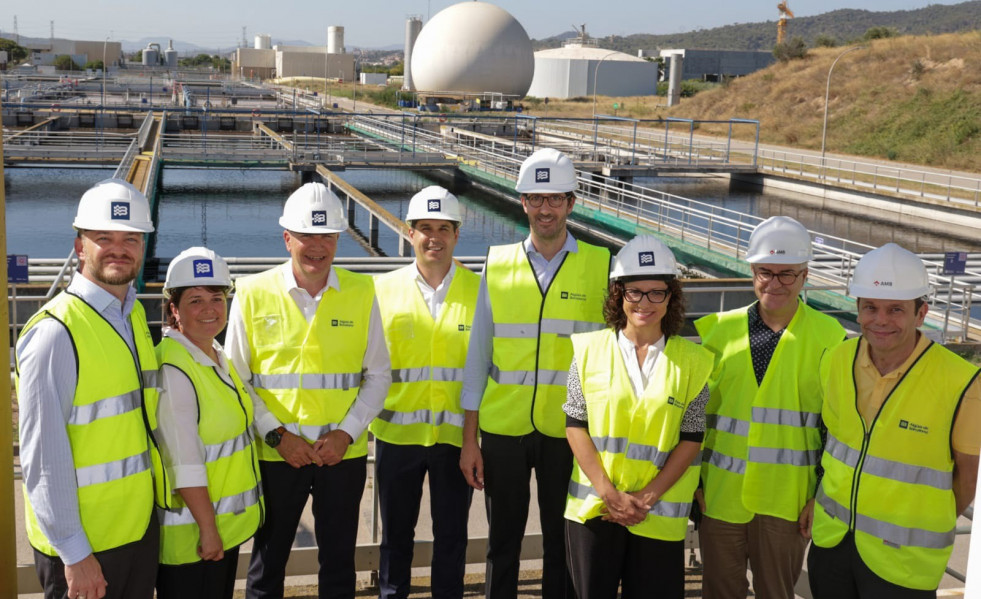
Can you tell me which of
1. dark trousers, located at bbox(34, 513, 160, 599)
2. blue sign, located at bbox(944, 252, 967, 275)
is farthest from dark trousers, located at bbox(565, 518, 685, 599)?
blue sign, located at bbox(944, 252, 967, 275)

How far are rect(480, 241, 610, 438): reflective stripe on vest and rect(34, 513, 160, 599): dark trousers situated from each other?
1456mm

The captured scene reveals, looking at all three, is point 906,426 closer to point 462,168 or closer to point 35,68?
point 462,168

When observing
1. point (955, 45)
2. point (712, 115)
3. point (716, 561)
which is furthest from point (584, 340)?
point (712, 115)

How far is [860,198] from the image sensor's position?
28.3 m

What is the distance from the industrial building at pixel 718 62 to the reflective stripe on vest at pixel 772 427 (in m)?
111

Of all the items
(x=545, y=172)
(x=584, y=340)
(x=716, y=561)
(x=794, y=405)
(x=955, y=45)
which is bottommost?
(x=716, y=561)

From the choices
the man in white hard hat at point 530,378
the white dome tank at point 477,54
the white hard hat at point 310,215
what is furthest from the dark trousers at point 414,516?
the white dome tank at point 477,54

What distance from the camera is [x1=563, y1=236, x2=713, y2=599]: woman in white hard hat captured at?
11.1 feet

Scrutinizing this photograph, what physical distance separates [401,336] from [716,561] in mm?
1605

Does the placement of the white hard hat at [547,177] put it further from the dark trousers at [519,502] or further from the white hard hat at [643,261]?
the dark trousers at [519,502]

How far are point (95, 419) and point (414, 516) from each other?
5.16 ft

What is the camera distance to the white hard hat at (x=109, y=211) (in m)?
3.00

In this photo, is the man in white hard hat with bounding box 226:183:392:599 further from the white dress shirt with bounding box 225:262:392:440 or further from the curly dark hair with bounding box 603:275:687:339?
the curly dark hair with bounding box 603:275:687:339

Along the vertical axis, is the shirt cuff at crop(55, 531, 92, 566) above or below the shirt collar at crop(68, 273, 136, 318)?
below
